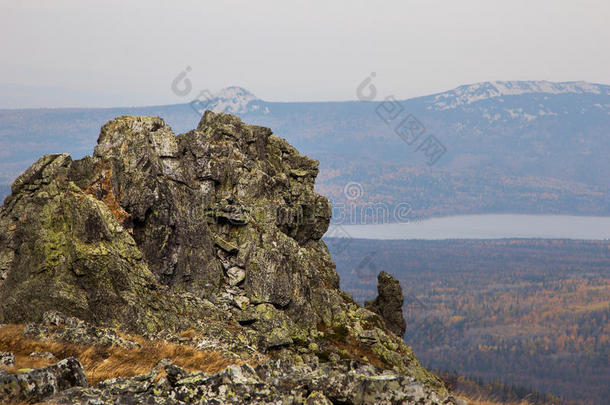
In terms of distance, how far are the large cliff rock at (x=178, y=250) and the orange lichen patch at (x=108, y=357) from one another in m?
7.28

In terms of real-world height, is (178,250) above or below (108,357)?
above

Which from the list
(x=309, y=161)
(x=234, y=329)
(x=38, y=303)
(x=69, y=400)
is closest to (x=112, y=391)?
(x=69, y=400)

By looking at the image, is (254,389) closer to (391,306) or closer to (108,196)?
(108,196)

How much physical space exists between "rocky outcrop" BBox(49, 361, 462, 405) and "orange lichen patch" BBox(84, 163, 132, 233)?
2796 cm

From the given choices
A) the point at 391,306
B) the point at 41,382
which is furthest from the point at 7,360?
the point at 391,306

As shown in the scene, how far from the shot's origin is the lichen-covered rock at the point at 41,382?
14961 mm

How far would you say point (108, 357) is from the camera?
2319cm

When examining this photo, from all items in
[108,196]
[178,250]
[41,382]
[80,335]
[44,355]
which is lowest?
[80,335]

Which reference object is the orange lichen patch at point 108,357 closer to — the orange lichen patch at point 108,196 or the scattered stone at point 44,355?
the scattered stone at point 44,355

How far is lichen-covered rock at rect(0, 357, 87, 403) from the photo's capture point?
589 inches

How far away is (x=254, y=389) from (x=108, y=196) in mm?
32688

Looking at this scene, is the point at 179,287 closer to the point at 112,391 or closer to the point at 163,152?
the point at 163,152

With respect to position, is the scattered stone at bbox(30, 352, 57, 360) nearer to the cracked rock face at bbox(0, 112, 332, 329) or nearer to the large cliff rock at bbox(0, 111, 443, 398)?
the large cliff rock at bbox(0, 111, 443, 398)

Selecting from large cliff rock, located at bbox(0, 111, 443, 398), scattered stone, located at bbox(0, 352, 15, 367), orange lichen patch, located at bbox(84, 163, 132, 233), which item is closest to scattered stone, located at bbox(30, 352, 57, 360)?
scattered stone, located at bbox(0, 352, 15, 367)
